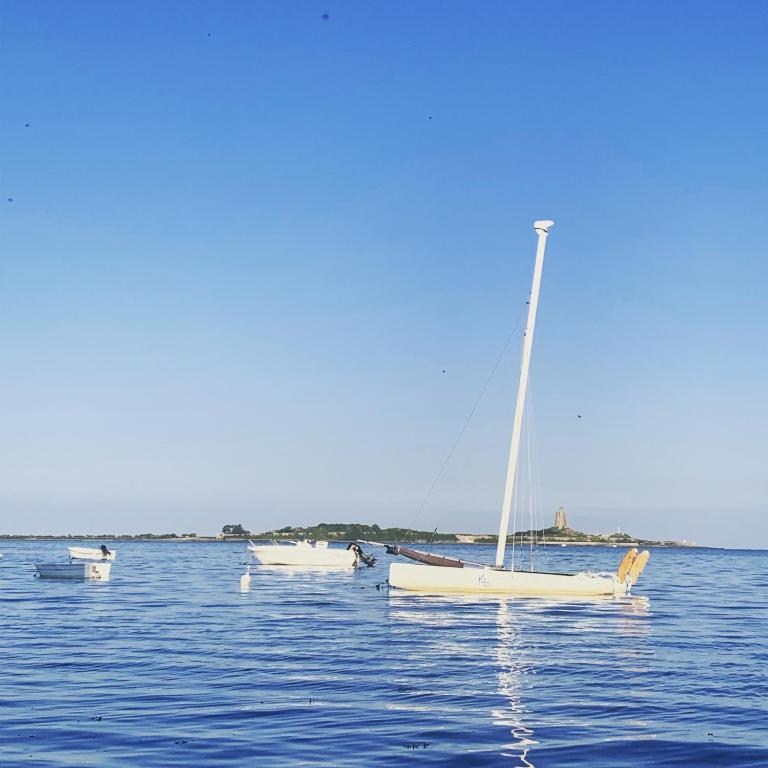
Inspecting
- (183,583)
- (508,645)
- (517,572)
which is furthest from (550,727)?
(183,583)

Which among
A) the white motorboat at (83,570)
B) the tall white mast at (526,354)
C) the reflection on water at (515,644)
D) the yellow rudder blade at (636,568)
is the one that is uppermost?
the tall white mast at (526,354)

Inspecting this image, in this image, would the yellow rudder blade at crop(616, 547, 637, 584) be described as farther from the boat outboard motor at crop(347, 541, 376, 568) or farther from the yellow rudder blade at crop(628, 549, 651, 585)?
the boat outboard motor at crop(347, 541, 376, 568)

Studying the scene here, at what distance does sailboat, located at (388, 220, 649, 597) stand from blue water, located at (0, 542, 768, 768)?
9.29ft

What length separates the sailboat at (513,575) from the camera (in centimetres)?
5903

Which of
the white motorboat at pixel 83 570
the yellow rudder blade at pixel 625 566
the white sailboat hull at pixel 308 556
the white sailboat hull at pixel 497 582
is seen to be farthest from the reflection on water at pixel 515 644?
the white sailboat hull at pixel 308 556

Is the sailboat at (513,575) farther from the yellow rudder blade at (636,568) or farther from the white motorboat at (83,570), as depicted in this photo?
the white motorboat at (83,570)

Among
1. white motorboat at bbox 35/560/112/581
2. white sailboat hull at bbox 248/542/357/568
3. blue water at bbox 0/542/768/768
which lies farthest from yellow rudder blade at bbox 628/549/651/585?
white sailboat hull at bbox 248/542/357/568

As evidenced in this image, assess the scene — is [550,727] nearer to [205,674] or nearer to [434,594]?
[205,674]

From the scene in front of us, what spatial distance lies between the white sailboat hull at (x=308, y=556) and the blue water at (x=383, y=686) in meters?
54.0

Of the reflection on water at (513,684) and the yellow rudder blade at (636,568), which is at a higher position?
the yellow rudder blade at (636,568)

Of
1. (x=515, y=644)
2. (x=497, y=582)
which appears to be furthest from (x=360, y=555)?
(x=515, y=644)

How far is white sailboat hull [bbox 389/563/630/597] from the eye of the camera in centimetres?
5872

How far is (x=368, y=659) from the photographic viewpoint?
34781 millimetres

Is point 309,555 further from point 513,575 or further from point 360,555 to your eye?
point 513,575
